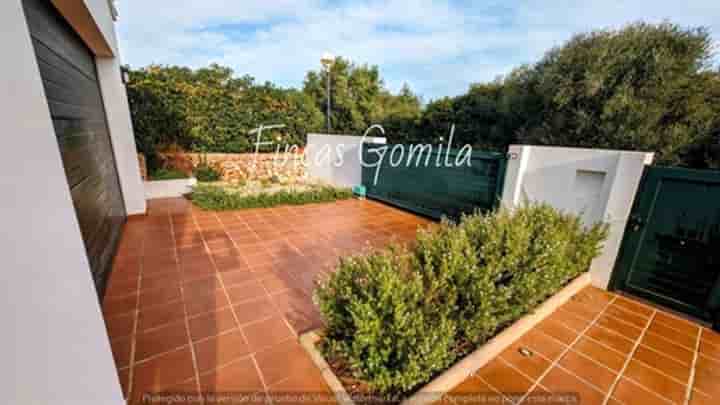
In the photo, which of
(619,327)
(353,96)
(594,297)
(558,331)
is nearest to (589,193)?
(594,297)

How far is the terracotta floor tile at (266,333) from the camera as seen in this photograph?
2.02 m

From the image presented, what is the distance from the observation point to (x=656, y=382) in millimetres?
1822

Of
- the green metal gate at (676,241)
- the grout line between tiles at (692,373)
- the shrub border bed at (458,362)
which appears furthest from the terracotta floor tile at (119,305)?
the green metal gate at (676,241)

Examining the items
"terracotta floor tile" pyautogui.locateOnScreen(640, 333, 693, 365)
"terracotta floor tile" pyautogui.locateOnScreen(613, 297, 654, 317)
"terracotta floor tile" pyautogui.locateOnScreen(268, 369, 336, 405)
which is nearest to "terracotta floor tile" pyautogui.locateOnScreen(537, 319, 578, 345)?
"terracotta floor tile" pyautogui.locateOnScreen(640, 333, 693, 365)

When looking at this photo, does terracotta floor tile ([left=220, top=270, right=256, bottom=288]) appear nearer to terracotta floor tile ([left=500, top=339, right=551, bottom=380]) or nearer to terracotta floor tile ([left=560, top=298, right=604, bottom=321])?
terracotta floor tile ([left=500, top=339, right=551, bottom=380])

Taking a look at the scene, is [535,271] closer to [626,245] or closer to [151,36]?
[626,245]

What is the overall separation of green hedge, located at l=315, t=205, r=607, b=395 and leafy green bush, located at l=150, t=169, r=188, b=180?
6256 mm

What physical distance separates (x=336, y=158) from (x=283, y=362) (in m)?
6.69

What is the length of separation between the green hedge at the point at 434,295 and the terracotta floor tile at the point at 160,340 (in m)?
1.11

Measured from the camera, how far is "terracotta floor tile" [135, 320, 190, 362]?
189cm

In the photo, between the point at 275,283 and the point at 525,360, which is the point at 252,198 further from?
the point at 525,360

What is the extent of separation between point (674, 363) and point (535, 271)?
1100 mm

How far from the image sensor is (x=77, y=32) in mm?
3082

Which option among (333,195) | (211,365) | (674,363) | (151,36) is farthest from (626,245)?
(151,36)
